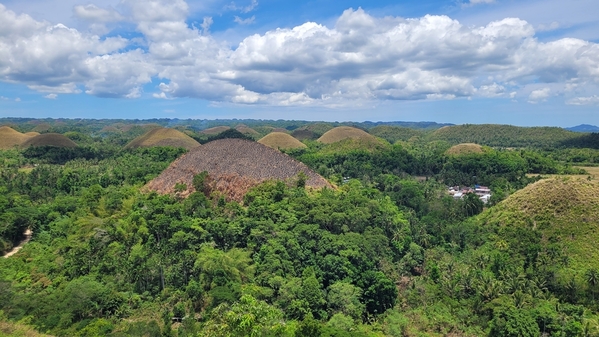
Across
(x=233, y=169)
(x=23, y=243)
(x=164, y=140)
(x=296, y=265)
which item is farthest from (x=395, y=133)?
(x=296, y=265)

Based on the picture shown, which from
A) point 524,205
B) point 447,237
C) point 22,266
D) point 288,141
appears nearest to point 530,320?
point 447,237

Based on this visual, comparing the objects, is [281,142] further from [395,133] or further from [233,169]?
[233,169]

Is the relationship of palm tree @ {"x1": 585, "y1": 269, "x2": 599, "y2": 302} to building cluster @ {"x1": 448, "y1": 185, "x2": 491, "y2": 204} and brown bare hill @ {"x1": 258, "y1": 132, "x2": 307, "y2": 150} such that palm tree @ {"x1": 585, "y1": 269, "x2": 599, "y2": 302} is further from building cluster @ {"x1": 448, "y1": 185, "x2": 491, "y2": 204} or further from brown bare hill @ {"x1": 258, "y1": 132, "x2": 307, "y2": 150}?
brown bare hill @ {"x1": 258, "y1": 132, "x2": 307, "y2": 150}

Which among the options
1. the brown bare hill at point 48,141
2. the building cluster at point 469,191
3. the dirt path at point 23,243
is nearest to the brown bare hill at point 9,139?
the brown bare hill at point 48,141

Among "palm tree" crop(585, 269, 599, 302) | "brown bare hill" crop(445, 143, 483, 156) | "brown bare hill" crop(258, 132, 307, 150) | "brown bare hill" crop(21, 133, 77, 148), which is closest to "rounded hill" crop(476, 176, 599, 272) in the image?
"palm tree" crop(585, 269, 599, 302)

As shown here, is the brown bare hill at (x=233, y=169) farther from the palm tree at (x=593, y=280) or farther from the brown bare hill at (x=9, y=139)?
the brown bare hill at (x=9, y=139)

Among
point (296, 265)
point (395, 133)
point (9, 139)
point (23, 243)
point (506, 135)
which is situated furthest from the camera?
point (395, 133)

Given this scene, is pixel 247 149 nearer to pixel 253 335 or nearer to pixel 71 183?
pixel 71 183
